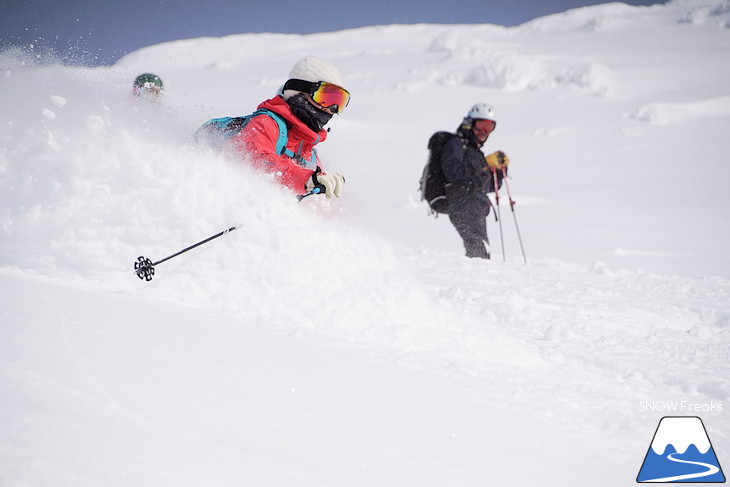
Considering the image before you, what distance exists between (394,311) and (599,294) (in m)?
2.37

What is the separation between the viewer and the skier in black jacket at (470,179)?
6.37m

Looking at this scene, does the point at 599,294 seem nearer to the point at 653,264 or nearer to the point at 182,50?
the point at 653,264

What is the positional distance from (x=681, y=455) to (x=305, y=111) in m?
2.79

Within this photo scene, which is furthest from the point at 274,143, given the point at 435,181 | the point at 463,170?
the point at 435,181

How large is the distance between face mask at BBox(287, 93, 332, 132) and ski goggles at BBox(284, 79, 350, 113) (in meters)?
0.05

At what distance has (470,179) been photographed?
6.41m

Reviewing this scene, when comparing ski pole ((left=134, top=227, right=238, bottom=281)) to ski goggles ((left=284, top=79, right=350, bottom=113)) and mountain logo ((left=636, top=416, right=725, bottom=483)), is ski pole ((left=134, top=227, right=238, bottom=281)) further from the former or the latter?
mountain logo ((left=636, top=416, right=725, bottom=483))

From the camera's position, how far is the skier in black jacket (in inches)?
251

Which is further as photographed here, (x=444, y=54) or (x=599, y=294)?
(x=444, y=54)

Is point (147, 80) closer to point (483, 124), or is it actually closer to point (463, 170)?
point (463, 170)

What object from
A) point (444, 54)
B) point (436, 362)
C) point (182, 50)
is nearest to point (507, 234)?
point (436, 362)

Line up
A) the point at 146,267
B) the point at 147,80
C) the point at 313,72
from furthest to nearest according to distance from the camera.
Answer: the point at 147,80, the point at 313,72, the point at 146,267

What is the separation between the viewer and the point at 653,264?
22.5 feet
